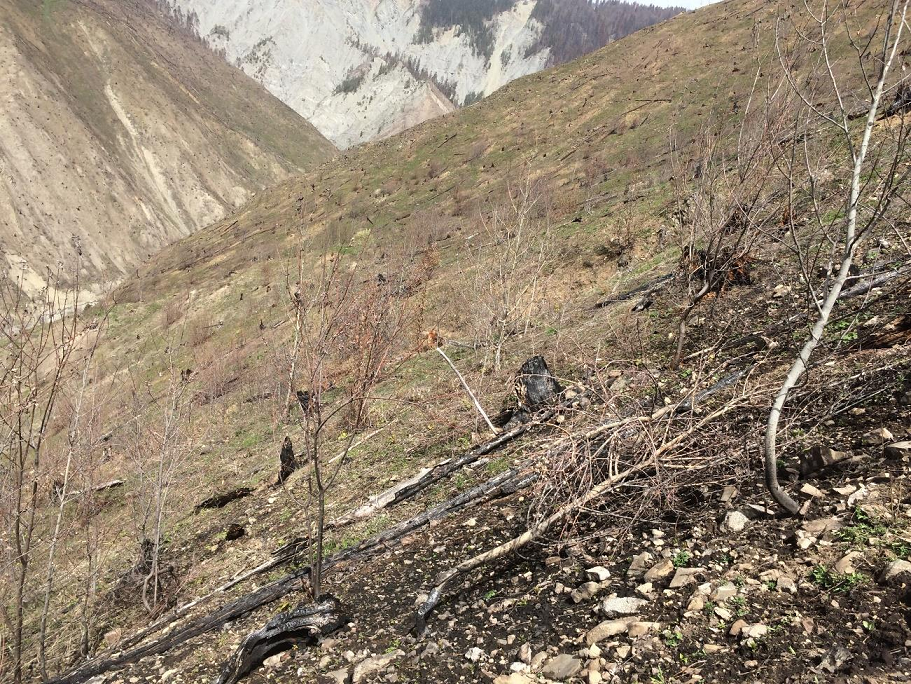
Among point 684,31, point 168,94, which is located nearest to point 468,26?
point 168,94

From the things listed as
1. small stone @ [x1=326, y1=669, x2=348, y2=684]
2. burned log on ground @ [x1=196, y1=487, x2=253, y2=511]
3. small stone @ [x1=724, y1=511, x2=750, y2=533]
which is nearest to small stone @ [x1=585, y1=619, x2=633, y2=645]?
small stone @ [x1=724, y1=511, x2=750, y2=533]

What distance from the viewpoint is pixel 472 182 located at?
2991 centimetres

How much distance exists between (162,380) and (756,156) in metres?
20.7

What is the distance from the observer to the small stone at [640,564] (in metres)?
3.25

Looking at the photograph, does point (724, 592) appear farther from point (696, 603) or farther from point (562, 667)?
point (562, 667)

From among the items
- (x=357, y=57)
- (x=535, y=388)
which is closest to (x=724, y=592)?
(x=535, y=388)

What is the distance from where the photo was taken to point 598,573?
132 inches

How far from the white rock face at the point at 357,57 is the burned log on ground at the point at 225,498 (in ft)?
317

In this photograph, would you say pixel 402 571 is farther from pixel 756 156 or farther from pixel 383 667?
pixel 756 156

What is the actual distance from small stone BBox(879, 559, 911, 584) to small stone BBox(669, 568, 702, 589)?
850 mm

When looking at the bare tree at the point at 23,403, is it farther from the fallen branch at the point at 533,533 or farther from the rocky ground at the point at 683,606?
the fallen branch at the point at 533,533

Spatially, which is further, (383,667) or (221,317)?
(221,317)

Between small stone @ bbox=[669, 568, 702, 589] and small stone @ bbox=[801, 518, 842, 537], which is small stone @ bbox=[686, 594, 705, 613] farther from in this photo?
small stone @ bbox=[801, 518, 842, 537]

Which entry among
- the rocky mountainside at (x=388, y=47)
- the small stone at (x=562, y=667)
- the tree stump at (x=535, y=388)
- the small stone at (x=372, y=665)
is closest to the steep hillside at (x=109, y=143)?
the rocky mountainside at (x=388, y=47)
